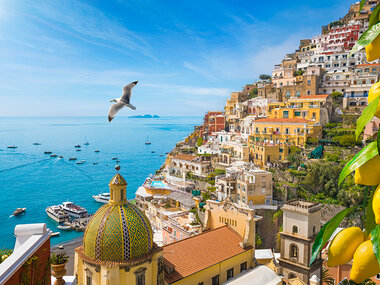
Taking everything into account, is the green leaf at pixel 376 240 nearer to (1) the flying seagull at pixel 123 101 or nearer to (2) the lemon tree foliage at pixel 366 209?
(2) the lemon tree foliage at pixel 366 209

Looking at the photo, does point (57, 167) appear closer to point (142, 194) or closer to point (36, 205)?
point (36, 205)

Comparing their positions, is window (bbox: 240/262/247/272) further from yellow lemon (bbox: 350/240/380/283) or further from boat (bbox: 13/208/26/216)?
boat (bbox: 13/208/26/216)

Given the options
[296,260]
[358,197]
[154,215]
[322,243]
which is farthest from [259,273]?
[154,215]

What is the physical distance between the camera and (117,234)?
33.0 ft

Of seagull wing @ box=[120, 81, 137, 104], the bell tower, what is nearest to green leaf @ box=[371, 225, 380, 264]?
seagull wing @ box=[120, 81, 137, 104]

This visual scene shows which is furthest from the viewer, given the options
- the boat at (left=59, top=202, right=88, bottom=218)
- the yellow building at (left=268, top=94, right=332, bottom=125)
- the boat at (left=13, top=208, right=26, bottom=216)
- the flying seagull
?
the boat at (left=13, top=208, right=26, bottom=216)

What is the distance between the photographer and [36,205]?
4706 centimetres

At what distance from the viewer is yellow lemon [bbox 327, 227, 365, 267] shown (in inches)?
53.7

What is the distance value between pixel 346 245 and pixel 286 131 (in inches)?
1558

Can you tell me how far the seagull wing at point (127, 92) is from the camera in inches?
402

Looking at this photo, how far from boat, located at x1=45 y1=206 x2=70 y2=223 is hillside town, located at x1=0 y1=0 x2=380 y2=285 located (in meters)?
8.26

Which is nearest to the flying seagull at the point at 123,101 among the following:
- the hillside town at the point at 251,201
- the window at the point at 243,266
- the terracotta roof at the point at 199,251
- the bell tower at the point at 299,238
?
the hillside town at the point at 251,201

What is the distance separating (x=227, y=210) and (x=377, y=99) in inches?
609

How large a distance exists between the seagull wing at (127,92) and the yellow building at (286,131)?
3020cm
